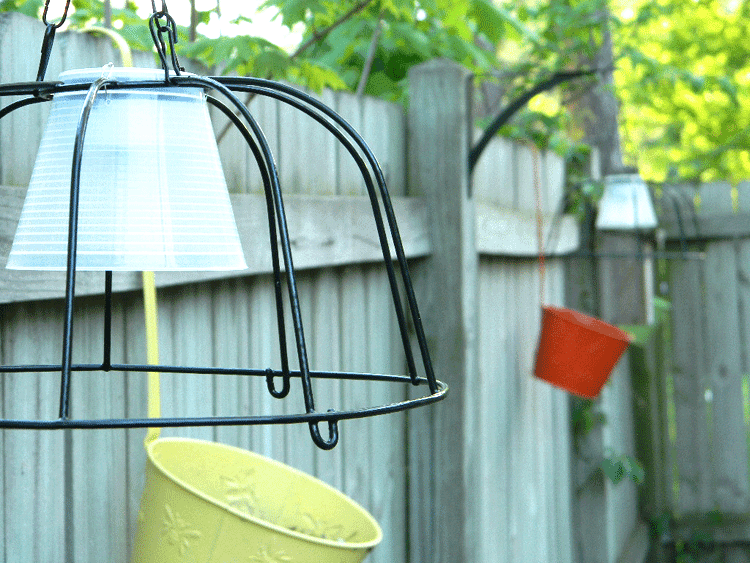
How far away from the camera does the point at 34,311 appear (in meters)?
1.07

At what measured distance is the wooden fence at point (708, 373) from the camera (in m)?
4.28

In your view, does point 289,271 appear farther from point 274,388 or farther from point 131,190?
point 274,388

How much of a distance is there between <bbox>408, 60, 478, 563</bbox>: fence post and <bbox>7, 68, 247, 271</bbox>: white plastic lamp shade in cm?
137

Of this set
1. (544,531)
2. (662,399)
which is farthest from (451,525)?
(662,399)

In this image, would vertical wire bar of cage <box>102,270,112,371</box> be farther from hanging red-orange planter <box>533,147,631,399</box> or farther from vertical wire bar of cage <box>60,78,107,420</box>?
hanging red-orange planter <box>533,147,631,399</box>

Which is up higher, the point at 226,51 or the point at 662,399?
the point at 226,51

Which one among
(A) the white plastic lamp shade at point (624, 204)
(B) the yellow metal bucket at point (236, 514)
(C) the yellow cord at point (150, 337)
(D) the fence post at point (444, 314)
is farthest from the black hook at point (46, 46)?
(A) the white plastic lamp shade at point (624, 204)

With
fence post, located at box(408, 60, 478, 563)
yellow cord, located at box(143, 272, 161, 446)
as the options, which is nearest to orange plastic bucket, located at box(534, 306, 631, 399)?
fence post, located at box(408, 60, 478, 563)

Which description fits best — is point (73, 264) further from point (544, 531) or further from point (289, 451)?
point (544, 531)

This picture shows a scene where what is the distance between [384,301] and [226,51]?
70 cm

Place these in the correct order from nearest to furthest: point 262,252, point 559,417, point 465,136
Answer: point 262,252 < point 465,136 < point 559,417

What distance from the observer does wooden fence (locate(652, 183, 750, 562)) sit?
4.28 m

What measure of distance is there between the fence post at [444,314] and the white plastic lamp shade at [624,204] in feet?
4.87

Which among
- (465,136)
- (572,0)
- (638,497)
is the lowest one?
(638,497)
